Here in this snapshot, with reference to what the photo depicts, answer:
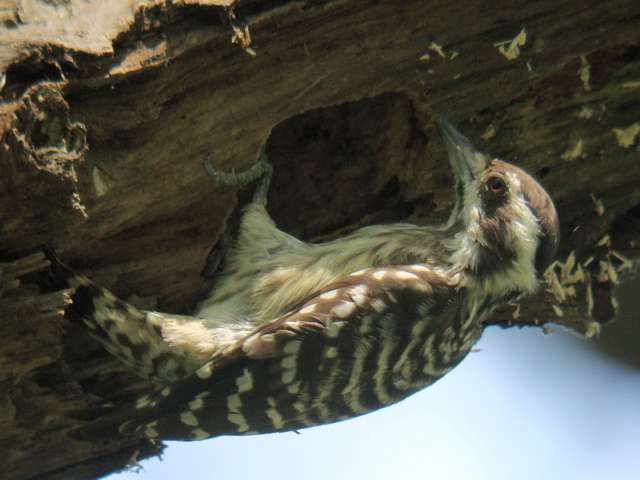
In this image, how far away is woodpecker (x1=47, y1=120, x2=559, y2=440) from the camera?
4.39 metres

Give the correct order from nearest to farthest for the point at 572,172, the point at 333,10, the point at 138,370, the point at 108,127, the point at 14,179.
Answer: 1. the point at 14,179
2. the point at 108,127
3. the point at 333,10
4. the point at 138,370
5. the point at 572,172

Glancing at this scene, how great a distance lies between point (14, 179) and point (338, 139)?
181cm

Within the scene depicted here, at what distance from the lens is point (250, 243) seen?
16.4ft

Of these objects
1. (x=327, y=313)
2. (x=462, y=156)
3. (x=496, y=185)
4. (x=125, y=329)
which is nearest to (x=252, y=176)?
(x=327, y=313)

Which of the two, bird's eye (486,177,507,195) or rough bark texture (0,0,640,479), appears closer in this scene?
rough bark texture (0,0,640,479)

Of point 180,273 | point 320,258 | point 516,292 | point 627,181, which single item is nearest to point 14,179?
point 180,273

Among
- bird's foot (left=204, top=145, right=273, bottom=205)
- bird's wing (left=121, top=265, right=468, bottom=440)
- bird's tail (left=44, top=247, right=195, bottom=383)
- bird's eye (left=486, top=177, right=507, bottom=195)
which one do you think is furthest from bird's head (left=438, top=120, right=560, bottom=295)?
bird's tail (left=44, top=247, right=195, bottom=383)

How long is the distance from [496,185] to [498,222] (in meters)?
0.17

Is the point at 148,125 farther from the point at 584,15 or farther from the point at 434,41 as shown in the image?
the point at 584,15

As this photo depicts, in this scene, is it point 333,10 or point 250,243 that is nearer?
point 333,10

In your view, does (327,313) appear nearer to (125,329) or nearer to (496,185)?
(125,329)

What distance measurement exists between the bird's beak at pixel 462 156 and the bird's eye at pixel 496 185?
0.06 metres

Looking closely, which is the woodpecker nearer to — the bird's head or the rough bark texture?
the bird's head

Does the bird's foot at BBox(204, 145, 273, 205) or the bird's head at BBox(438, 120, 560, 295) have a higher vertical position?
the bird's foot at BBox(204, 145, 273, 205)
